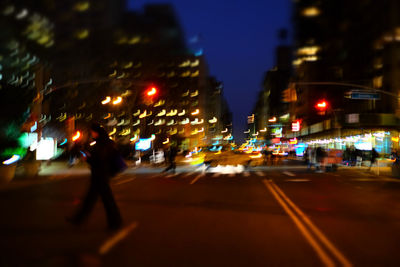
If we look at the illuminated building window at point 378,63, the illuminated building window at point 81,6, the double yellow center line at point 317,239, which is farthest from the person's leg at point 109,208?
the illuminated building window at point 81,6

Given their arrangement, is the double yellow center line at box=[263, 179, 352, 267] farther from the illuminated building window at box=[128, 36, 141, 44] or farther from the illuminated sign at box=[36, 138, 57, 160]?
the illuminated building window at box=[128, 36, 141, 44]

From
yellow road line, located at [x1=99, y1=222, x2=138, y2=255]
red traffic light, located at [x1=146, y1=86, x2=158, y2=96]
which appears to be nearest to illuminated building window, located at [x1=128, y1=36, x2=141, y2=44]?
red traffic light, located at [x1=146, y1=86, x2=158, y2=96]

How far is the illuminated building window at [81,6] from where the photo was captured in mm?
62397

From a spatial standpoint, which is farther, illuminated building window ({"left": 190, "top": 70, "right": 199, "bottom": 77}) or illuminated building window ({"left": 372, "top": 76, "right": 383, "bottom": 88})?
illuminated building window ({"left": 190, "top": 70, "right": 199, "bottom": 77})

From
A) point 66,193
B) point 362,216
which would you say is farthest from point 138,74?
point 362,216

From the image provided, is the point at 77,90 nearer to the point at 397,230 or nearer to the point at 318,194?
the point at 318,194

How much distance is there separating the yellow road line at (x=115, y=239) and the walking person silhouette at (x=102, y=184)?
24 cm

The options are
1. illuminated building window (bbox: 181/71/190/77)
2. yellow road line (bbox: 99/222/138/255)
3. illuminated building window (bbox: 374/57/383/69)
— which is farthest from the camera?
illuminated building window (bbox: 181/71/190/77)

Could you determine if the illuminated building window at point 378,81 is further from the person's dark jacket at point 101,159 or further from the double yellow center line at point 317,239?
the person's dark jacket at point 101,159

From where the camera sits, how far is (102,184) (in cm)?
798

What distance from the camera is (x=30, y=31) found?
1721 inches

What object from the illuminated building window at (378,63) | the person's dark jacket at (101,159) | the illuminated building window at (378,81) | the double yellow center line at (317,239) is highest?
the illuminated building window at (378,63)

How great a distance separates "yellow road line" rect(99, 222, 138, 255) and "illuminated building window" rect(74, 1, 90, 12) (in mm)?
60107

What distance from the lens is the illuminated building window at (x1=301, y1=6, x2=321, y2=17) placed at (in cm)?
7800
